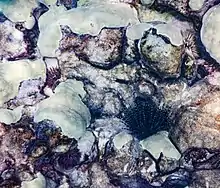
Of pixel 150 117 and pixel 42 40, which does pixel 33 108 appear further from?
pixel 150 117

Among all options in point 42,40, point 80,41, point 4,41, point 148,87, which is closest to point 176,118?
point 148,87

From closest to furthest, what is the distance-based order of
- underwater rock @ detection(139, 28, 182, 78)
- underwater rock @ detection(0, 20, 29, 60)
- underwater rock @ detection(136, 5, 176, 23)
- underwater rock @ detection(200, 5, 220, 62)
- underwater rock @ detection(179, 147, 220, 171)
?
underwater rock @ detection(200, 5, 220, 62) < underwater rock @ detection(179, 147, 220, 171) < underwater rock @ detection(139, 28, 182, 78) < underwater rock @ detection(0, 20, 29, 60) < underwater rock @ detection(136, 5, 176, 23)

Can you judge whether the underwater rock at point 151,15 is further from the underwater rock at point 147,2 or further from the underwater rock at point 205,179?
the underwater rock at point 205,179

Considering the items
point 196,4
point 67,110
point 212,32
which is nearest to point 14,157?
point 67,110

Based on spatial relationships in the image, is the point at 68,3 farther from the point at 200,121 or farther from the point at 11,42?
the point at 200,121

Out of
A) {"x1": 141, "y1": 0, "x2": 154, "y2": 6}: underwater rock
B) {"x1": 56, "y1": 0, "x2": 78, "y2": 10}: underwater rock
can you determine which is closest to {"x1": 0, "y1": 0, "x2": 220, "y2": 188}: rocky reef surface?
{"x1": 141, "y1": 0, "x2": 154, "y2": 6}: underwater rock

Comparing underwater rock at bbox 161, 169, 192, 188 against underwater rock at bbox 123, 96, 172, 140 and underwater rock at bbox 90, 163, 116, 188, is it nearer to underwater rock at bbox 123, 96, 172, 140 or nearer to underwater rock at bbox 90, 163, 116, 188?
underwater rock at bbox 123, 96, 172, 140
